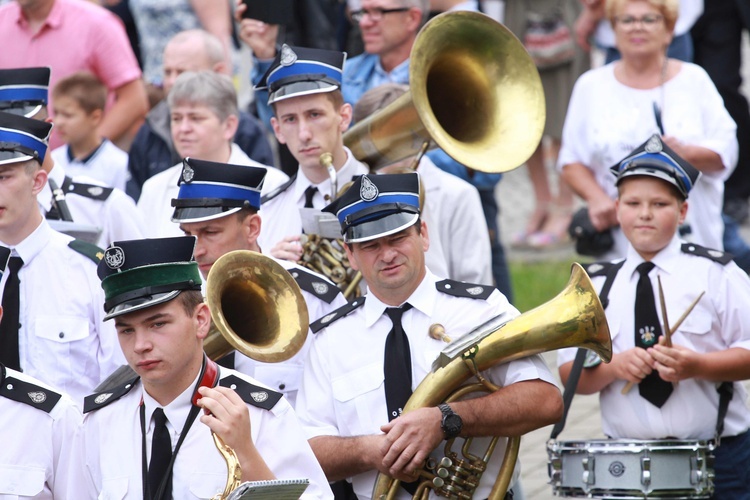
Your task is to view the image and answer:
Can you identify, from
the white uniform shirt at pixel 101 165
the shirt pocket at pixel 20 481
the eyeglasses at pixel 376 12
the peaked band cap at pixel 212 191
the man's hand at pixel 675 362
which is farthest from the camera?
the white uniform shirt at pixel 101 165

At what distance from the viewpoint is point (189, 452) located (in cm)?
470

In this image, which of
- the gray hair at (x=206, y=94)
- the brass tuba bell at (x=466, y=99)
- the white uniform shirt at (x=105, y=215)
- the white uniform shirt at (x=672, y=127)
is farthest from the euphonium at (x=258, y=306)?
the white uniform shirt at (x=672, y=127)

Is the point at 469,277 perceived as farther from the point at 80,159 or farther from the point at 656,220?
the point at 80,159

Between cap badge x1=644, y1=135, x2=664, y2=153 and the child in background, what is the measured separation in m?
3.62

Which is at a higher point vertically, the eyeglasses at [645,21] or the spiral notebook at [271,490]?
the eyeglasses at [645,21]

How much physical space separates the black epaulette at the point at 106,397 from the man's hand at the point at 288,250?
137 cm

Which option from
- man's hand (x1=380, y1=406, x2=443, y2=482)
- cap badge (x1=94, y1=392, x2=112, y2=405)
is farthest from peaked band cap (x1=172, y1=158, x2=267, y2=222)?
man's hand (x1=380, y1=406, x2=443, y2=482)

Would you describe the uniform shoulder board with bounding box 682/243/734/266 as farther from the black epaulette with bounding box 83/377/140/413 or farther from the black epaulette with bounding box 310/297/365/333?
the black epaulette with bounding box 83/377/140/413

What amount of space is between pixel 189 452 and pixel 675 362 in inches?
85.1

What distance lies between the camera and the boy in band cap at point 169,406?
15.3 feet

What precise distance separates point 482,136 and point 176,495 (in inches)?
101

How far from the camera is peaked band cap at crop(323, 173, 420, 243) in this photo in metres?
5.37

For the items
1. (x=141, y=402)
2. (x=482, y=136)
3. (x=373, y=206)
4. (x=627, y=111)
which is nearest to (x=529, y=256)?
(x=627, y=111)

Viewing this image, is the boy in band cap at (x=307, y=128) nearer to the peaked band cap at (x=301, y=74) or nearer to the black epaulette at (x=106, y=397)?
the peaked band cap at (x=301, y=74)
